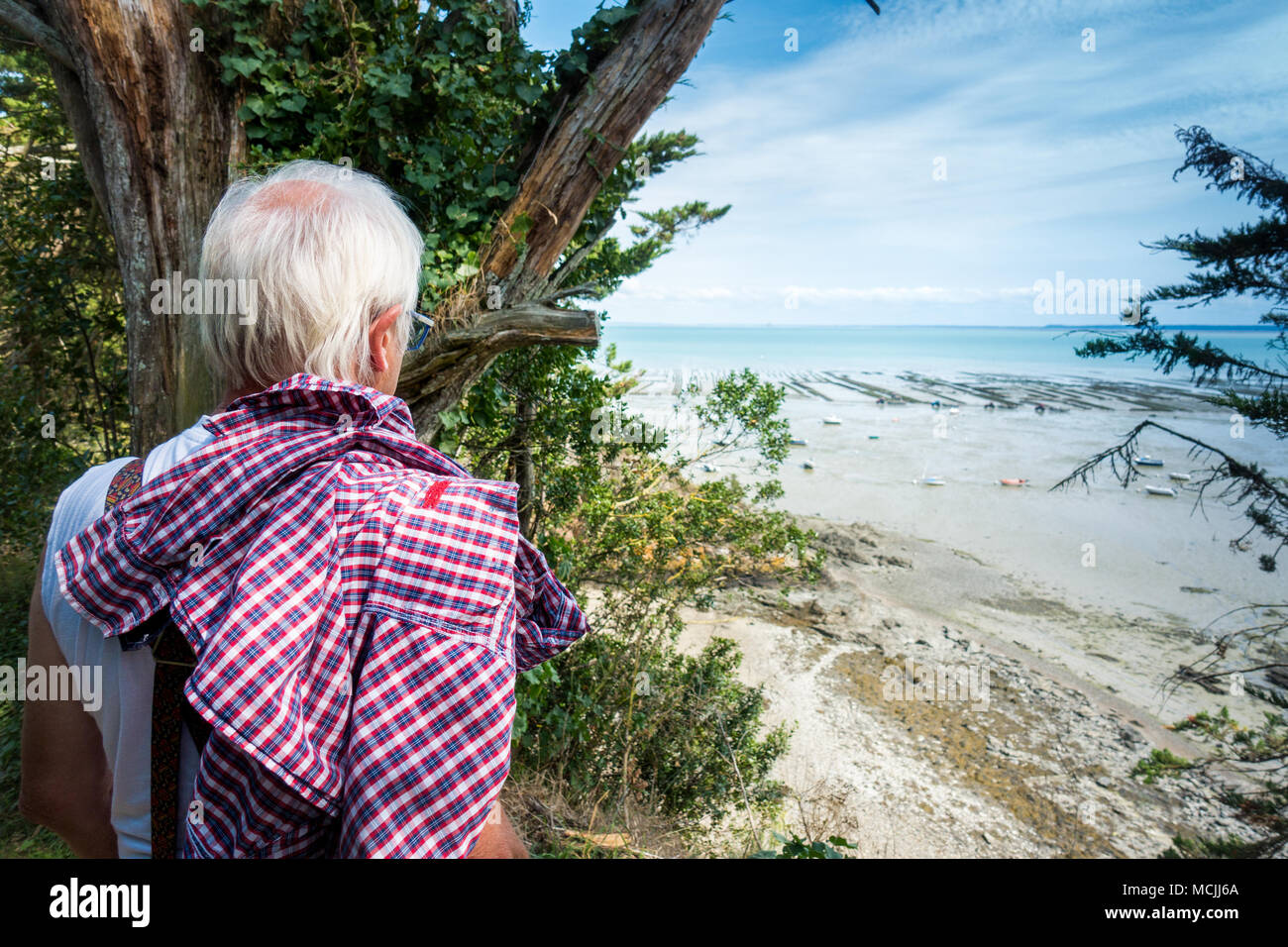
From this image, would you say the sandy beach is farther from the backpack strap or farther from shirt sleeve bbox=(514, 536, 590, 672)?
the backpack strap

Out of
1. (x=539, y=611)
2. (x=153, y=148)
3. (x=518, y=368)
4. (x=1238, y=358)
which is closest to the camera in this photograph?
(x=539, y=611)

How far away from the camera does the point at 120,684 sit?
96 cm

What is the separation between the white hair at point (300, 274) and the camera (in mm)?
1097

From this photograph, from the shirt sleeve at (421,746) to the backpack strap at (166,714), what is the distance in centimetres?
25

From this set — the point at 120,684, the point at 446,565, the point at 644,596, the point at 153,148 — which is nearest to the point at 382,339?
the point at 446,565

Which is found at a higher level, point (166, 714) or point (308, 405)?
point (308, 405)

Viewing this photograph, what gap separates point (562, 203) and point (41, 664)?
8.83 feet

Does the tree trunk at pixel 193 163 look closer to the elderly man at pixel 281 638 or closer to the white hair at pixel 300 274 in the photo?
the white hair at pixel 300 274

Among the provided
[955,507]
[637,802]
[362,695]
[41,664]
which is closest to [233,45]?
[41,664]

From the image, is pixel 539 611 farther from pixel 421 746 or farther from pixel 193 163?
pixel 193 163

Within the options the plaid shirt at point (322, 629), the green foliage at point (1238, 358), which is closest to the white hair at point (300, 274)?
the plaid shirt at point (322, 629)

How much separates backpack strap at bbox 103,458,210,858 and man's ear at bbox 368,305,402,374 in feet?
1.72

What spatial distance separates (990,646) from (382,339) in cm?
1347
